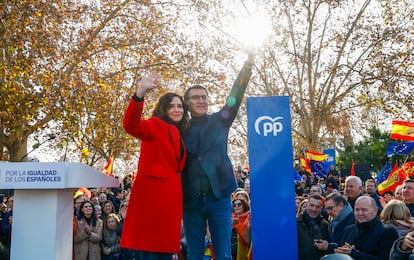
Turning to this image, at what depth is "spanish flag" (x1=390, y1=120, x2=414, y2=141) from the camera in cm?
1277

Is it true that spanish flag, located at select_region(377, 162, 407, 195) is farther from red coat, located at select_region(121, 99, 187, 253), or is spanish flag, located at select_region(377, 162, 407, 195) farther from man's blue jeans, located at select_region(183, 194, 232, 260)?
red coat, located at select_region(121, 99, 187, 253)

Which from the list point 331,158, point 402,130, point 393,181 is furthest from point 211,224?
point 331,158

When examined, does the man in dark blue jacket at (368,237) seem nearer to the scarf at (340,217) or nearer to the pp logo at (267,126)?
the scarf at (340,217)

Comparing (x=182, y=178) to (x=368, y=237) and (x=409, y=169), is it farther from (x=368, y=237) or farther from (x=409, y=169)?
(x=409, y=169)

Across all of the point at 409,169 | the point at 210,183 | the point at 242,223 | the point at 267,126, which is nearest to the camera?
the point at 210,183

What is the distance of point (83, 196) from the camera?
31.5ft

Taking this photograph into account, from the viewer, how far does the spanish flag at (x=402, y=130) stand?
12.8m

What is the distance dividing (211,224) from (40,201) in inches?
47.8

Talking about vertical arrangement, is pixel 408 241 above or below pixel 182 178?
below

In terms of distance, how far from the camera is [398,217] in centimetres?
596

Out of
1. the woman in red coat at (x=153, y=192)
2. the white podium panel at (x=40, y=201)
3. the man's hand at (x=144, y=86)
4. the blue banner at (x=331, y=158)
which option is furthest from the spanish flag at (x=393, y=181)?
the white podium panel at (x=40, y=201)

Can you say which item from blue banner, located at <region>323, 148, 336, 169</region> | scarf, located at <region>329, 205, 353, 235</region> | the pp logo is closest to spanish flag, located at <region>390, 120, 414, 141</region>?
scarf, located at <region>329, 205, 353, 235</region>

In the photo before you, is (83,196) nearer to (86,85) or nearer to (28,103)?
(28,103)

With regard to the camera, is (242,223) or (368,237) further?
(242,223)
